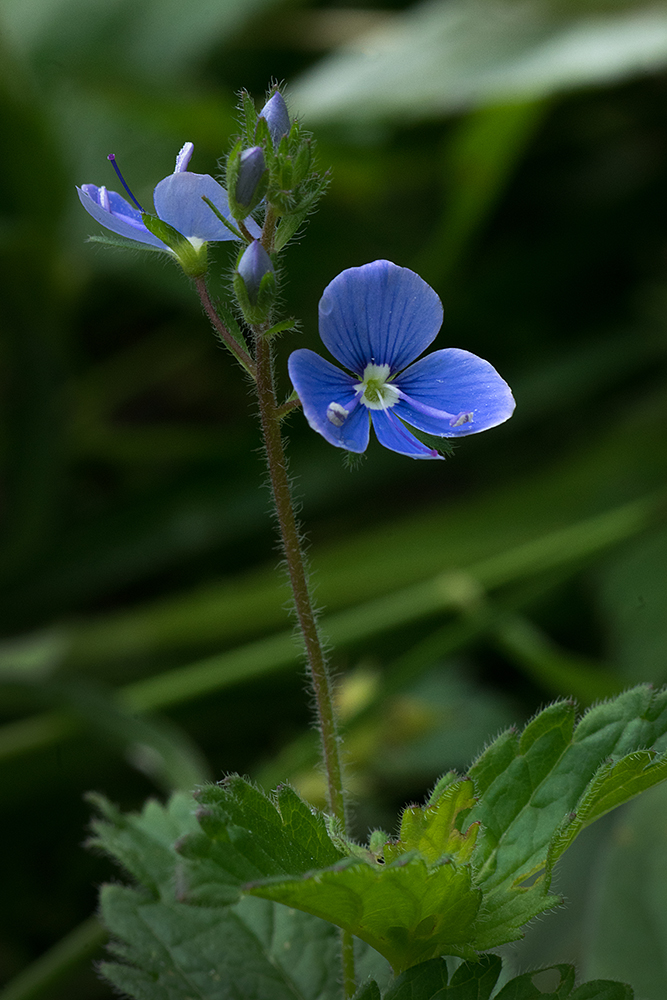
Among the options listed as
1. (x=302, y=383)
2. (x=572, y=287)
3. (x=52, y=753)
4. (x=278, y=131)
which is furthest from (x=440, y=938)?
(x=572, y=287)

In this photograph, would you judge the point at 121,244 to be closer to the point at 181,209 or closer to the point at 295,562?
the point at 181,209

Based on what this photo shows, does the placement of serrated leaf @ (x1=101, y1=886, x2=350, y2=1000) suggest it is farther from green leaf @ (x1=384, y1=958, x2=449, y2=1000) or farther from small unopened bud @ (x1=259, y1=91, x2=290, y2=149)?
small unopened bud @ (x1=259, y1=91, x2=290, y2=149)

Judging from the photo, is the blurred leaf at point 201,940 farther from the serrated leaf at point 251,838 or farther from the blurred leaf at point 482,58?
the blurred leaf at point 482,58

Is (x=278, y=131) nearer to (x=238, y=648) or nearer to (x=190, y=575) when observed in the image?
(x=238, y=648)

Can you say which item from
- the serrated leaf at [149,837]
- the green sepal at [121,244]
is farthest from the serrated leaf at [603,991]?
→ the green sepal at [121,244]

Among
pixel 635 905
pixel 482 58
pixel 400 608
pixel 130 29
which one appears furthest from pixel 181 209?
pixel 130 29

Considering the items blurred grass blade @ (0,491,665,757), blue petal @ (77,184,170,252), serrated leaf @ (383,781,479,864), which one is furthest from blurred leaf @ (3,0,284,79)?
serrated leaf @ (383,781,479,864)
